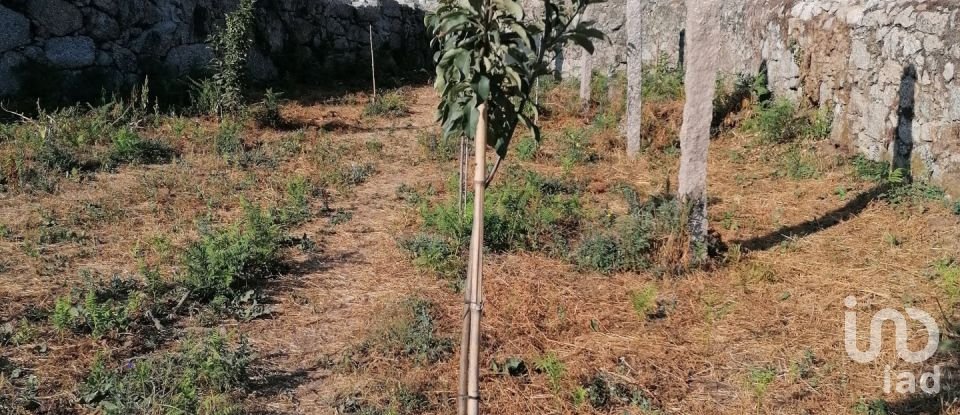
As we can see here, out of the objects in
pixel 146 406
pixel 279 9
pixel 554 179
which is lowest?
pixel 146 406

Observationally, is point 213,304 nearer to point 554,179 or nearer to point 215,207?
point 215,207

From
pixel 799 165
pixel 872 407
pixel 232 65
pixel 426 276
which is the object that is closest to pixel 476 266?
pixel 872 407

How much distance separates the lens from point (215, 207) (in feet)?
21.1

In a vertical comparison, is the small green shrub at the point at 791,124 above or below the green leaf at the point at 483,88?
below

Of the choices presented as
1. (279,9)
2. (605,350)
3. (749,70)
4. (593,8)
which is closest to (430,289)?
(605,350)

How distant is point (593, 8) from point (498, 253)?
8748 mm

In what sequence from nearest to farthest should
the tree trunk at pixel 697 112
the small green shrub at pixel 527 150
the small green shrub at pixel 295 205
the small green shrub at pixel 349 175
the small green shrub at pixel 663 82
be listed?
the tree trunk at pixel 697 112, the small green shrub at pixel 295 205, the small green shrub at pixel 349 175, the small green shrub at pixel 527 150, the small green shrub at pixel 663 82

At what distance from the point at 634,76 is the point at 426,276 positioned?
401 cm

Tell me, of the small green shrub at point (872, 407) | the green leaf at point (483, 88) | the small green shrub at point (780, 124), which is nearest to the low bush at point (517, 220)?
the small green shrub at point (872, 407)

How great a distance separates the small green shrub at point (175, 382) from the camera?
3498mm

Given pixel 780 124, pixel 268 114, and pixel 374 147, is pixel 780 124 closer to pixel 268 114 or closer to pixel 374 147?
pixel 374 147

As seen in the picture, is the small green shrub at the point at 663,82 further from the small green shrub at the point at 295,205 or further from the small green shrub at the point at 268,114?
the small green shrub at the point at 295,205

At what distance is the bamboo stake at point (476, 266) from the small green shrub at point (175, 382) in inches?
48.9

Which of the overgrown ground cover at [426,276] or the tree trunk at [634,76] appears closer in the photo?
the overgrown ground cover at [426,276]
